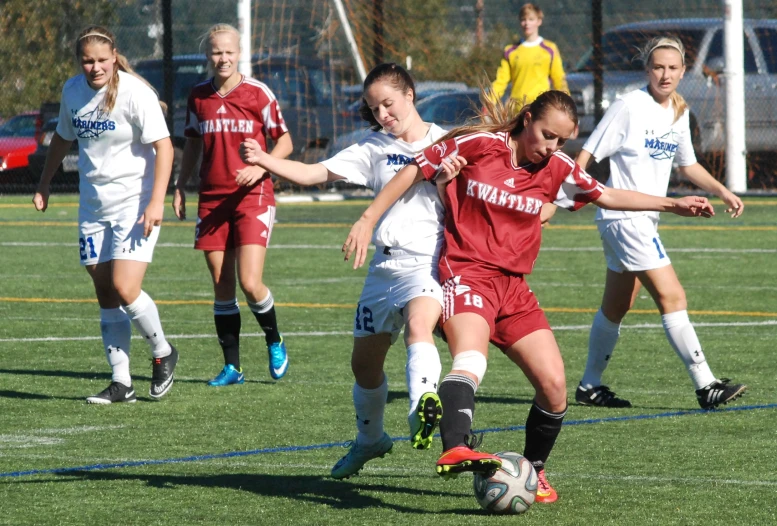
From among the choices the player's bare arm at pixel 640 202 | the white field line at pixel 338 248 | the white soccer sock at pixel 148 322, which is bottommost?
the white field line at pixel 338 248

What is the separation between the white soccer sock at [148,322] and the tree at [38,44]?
2178 cm

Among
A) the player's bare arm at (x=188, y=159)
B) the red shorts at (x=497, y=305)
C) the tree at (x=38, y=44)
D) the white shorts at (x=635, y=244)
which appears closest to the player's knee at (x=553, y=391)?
the red shorts at (x=497, y=305)

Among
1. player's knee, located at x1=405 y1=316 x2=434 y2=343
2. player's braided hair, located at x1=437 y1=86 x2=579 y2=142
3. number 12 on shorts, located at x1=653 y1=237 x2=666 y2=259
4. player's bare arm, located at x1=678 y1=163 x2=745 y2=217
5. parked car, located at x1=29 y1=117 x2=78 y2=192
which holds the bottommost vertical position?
parked car, located at x1=29 y1=117 x2=78 y2=192

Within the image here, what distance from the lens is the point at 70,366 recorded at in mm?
8539

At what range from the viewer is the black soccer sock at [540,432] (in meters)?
5.28

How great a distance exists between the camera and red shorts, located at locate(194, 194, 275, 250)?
8156mm

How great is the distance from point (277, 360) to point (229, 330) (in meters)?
0.34

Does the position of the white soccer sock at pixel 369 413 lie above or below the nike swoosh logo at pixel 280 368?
above

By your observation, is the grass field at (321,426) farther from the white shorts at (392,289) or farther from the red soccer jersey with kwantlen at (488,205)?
the red soccer jersey with kwantlen at (488,205)

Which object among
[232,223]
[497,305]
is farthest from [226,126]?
[497,305]

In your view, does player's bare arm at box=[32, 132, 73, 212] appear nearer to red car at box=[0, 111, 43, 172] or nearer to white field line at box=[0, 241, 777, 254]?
white field line at box=[0, 241, 777, 254]

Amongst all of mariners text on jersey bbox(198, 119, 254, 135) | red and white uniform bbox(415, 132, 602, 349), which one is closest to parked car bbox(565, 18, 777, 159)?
mariners text on jersey bbox(198, 119, 254, 135)

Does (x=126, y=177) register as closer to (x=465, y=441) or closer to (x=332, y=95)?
(x=465, y=441)

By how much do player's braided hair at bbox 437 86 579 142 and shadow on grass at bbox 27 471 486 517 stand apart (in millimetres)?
1360
